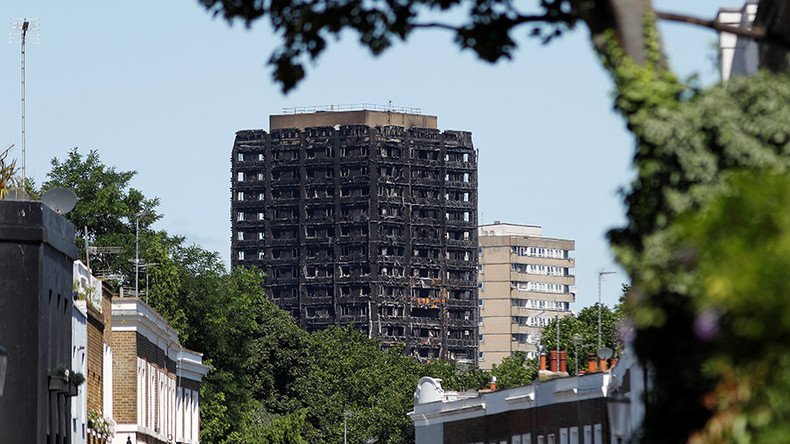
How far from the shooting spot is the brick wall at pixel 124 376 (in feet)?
227

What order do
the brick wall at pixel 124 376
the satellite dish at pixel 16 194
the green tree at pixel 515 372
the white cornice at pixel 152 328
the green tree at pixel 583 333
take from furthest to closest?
1. the green tree at pixel 515 372
2. the green tree at pixel 583 333
3. the brick wall at pixel 124 376
4. the white cornice at pixel 152 328
5. the satellite dish at pixel 16 194

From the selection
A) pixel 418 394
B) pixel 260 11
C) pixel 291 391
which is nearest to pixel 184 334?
pixel 418 394

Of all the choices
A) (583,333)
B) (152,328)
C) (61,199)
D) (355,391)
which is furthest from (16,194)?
(355,391)

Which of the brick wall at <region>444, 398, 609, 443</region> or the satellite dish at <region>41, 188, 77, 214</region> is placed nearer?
the satellite dish at <region>41, 188, 77, 214</region>

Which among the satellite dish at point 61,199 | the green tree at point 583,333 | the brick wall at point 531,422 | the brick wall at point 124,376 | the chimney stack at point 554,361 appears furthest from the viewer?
the green tree at point 583,333

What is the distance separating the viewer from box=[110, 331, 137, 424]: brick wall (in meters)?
69.2

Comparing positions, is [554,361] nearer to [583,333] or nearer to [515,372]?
[583,333]

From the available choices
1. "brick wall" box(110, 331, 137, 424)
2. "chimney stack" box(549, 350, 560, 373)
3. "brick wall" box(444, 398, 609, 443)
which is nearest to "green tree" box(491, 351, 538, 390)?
"brick wall" box(444, 398, 609, 443)

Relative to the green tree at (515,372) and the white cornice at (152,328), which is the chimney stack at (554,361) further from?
the green tree at (515,372)

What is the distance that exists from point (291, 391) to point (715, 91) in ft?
449

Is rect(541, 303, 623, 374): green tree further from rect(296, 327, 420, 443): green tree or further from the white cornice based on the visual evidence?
the white cornice

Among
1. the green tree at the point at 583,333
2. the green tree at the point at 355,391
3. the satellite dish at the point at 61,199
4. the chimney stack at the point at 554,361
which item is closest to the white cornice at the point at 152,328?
the satellite dish at the point at 61,199

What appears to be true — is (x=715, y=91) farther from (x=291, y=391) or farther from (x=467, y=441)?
(x=291, y=391)

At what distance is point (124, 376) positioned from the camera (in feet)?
228
